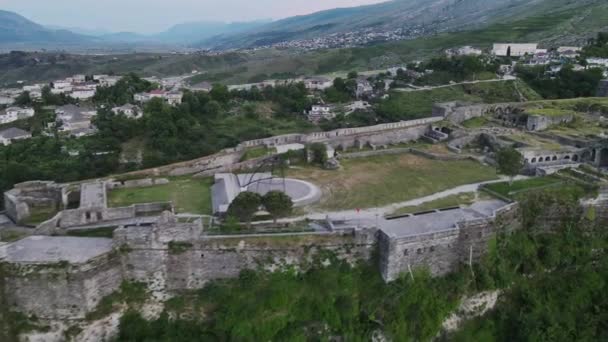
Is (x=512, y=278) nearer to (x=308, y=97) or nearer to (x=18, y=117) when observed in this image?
(x=308, y=97)

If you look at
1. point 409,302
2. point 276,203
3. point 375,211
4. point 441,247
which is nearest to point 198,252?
point 276,203

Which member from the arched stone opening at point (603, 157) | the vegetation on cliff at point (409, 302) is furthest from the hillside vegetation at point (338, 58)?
the vegetation on cliff at point (409, 302)

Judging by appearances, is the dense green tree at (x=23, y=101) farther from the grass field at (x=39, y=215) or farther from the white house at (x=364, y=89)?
the grass field at (x=39, y=215)

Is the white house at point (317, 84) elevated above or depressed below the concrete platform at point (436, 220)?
above

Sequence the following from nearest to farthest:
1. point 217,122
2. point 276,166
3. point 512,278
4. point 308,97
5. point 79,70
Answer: point 512,278 < point 276,166 < point 217,122 < point 308,97 < point 79,70

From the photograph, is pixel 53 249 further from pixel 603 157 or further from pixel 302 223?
pixel 603 157

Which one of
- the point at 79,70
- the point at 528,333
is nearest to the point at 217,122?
the point at 528,333
